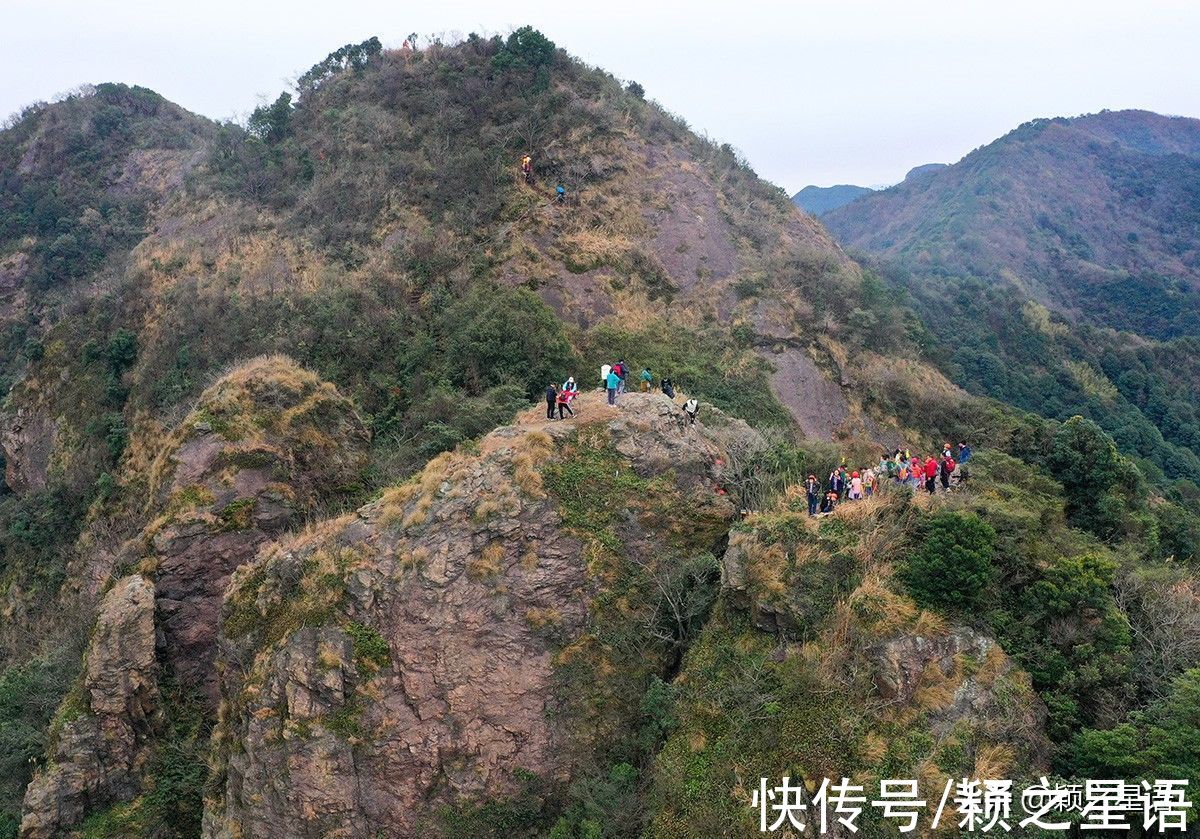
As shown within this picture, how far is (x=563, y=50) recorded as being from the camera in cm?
3981

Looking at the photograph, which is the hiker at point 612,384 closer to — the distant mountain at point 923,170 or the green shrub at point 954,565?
the green shrub at point 954,565

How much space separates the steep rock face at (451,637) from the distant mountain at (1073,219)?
84.6 metres

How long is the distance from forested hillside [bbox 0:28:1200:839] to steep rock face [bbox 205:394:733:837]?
0.22 ft

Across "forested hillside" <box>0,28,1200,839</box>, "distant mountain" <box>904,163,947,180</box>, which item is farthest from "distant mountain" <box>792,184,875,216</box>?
"forested hillside" <box>0,28,1200,839</box>

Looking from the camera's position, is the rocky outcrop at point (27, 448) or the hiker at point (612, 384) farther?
the rocky outcrop at point (27, 448)

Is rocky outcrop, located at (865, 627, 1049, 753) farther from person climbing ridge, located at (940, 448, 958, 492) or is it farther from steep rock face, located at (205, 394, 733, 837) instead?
steep rock face, located at (205, 394, 733, 837)

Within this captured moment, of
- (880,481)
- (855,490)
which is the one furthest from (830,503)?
(880,481)

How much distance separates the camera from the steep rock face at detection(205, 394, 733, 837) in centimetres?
1330

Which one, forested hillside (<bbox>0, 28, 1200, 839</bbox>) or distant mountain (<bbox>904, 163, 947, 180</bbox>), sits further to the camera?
distant mountain (<bbox>904, 163, 947, 180</bbox>)

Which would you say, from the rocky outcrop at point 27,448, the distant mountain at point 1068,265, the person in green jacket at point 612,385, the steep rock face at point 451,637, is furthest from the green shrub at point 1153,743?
the rocky outcrop at point 27,448

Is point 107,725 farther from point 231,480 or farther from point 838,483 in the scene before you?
point 838,483

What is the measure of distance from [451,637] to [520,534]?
239 centimetres

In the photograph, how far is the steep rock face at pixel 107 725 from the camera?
16.2 meters

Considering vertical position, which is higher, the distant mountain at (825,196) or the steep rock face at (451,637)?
the distant mountain at (825,196)
